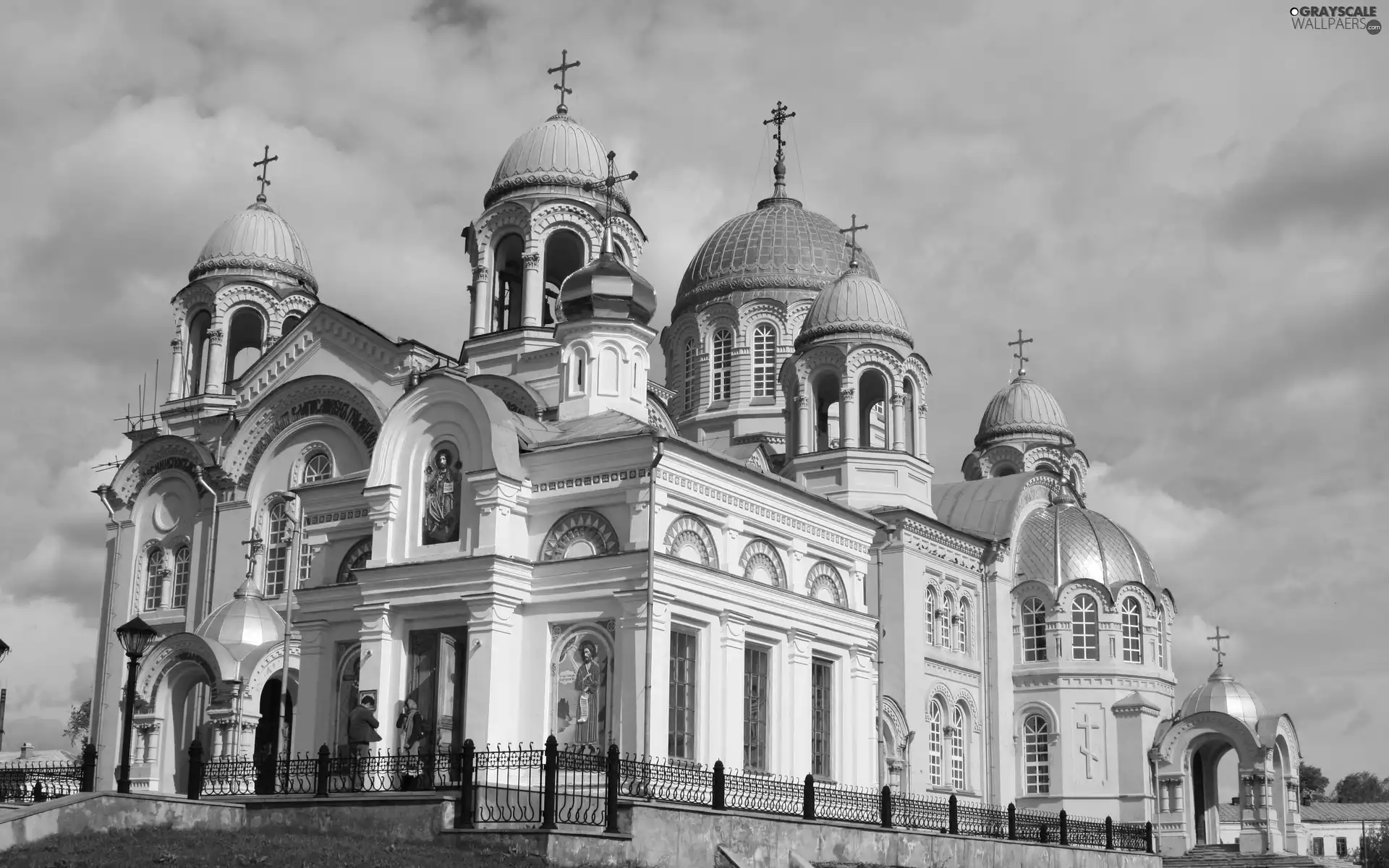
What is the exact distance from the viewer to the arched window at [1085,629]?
3497cm

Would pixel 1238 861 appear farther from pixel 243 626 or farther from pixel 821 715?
pixel 243 626

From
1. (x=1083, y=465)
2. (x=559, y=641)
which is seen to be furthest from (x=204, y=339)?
(x=1083, y=465)

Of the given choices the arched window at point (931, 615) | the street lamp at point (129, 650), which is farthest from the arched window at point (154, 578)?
the street lamp at point (129, 650)

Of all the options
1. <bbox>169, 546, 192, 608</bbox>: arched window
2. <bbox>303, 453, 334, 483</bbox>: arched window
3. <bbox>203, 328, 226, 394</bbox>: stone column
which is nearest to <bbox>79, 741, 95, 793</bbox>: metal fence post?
<bbox>303, 453, 334, 483</bbox>: arched window

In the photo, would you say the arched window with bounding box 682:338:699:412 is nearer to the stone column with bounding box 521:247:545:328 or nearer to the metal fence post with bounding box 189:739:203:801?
the stone column with bounding box 521:247:545:328

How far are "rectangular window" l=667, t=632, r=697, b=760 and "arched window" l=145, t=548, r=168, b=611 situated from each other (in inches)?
600

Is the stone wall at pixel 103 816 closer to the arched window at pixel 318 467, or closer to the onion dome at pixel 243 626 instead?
the onion dome at pixel 243 626

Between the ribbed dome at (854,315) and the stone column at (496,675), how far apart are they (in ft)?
43.5

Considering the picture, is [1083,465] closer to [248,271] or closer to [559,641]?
[248,271]

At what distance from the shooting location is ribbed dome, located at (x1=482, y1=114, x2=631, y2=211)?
101 feet

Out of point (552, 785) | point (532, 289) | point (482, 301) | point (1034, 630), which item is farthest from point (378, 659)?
point (1034, 630)

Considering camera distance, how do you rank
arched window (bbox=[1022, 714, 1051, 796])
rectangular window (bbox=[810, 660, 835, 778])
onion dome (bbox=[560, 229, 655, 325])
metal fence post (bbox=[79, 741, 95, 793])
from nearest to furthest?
1. metal fence post (bbox=[79, 741, 95, 793])
2. rectangular window (bbox=[810, 660, 835, 778])
3. onion dome (bbox=[560, 229, 655, 325])
4. arched window (bbox=[1022, 714, 1051, 796])

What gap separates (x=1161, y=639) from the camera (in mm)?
36406

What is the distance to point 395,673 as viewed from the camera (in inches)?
838
